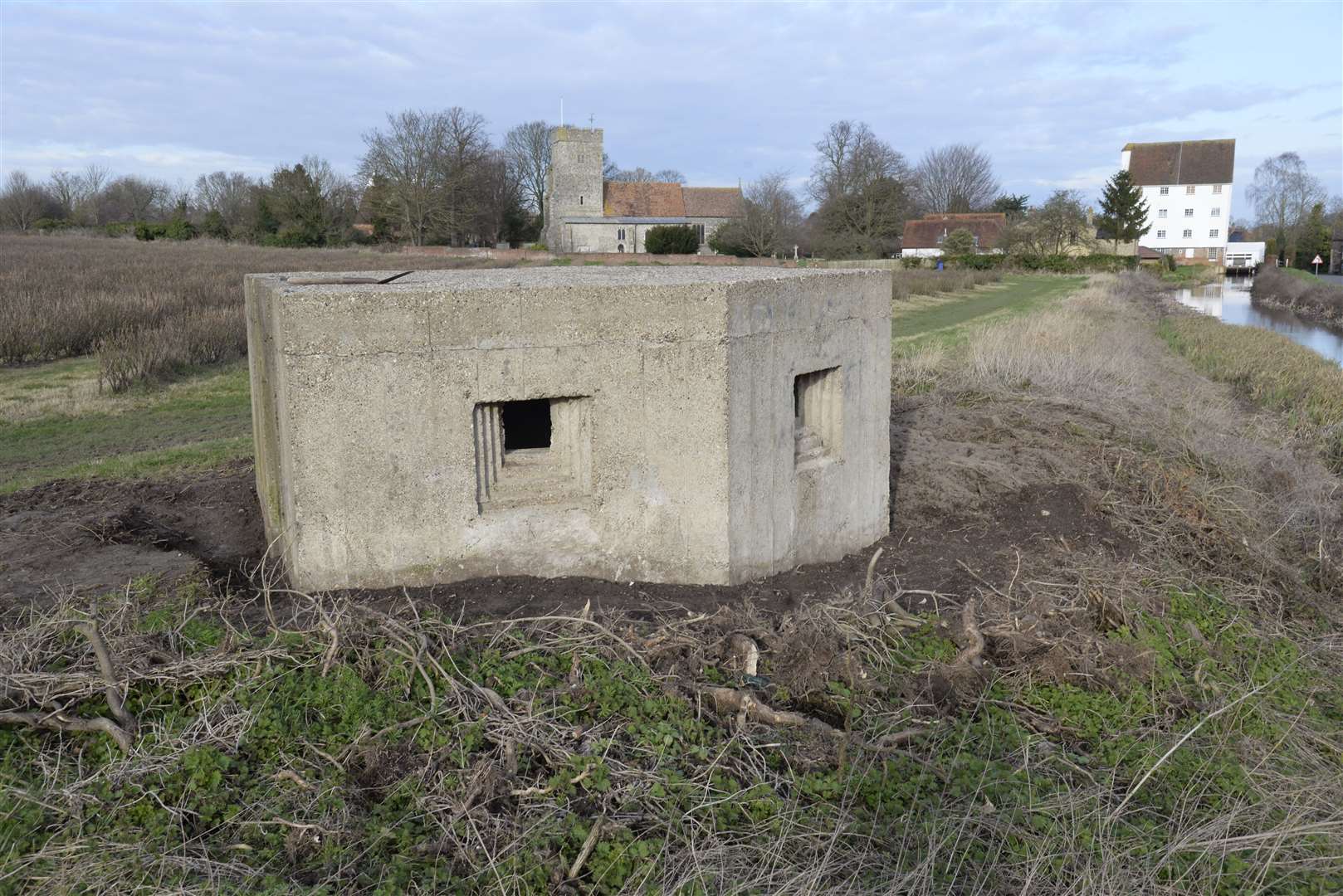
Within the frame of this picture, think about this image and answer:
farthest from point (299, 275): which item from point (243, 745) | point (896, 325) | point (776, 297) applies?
Result: point (896, 325)

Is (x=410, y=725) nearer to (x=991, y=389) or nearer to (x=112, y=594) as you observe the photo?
(x=112, y=594)

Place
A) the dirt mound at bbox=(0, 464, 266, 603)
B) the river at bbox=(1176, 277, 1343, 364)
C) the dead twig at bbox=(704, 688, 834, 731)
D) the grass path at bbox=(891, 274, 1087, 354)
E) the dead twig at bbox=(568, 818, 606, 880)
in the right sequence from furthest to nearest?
the river at bbox=(1176, 277, 1343, 364) < the grass path at bbox=(891, 274, 1087, 354) < the dirt mound at bbox=(0, 464, 266, 603) < the dead twig at bbox=(704, 688, 834, 731) < the dead twig at bbox=(568, 818, 606, 880)

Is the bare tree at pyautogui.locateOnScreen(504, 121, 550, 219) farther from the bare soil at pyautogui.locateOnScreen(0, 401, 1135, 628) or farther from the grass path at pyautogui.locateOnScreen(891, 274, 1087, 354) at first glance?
the bare soil at pyautogui.locateOnScreen(0, 401, 1135, 628)

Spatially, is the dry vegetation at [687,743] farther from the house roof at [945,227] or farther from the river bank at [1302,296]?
the house roof at [945,227]

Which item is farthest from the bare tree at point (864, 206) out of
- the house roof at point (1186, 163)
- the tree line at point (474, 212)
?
the house roof at point (1186, 163)

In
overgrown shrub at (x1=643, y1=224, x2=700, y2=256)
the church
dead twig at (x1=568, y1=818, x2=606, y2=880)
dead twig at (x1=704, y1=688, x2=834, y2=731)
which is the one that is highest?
the church

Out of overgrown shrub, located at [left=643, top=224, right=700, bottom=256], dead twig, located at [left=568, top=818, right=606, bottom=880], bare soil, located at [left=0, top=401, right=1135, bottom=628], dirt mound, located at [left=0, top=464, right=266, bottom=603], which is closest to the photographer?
dead twig, located at [left=568, top=818, right=606, bottom=880]

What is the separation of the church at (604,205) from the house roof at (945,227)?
35.8 ft

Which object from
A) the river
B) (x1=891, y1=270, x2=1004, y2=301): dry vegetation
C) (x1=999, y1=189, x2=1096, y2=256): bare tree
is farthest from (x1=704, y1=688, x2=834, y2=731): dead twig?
(x1=999, y1=189, x2=1096, y2=256): bare tree

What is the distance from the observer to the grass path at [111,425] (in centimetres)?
934

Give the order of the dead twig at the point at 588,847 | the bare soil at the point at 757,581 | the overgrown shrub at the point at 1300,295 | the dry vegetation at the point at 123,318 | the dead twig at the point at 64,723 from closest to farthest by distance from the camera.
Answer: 1. the dead twig at the point at 588,847
2. the dead twig at the point at 64,723
3. the bare soil at the point at 757,581
4. the dry vegetation at the point at 123,318
5. the overgrown shrub at the point at 1300,295

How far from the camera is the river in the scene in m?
29.6

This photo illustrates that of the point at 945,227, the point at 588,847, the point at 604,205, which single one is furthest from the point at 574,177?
the point at 588,847

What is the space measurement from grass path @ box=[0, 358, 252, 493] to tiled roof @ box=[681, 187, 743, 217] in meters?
52.4
